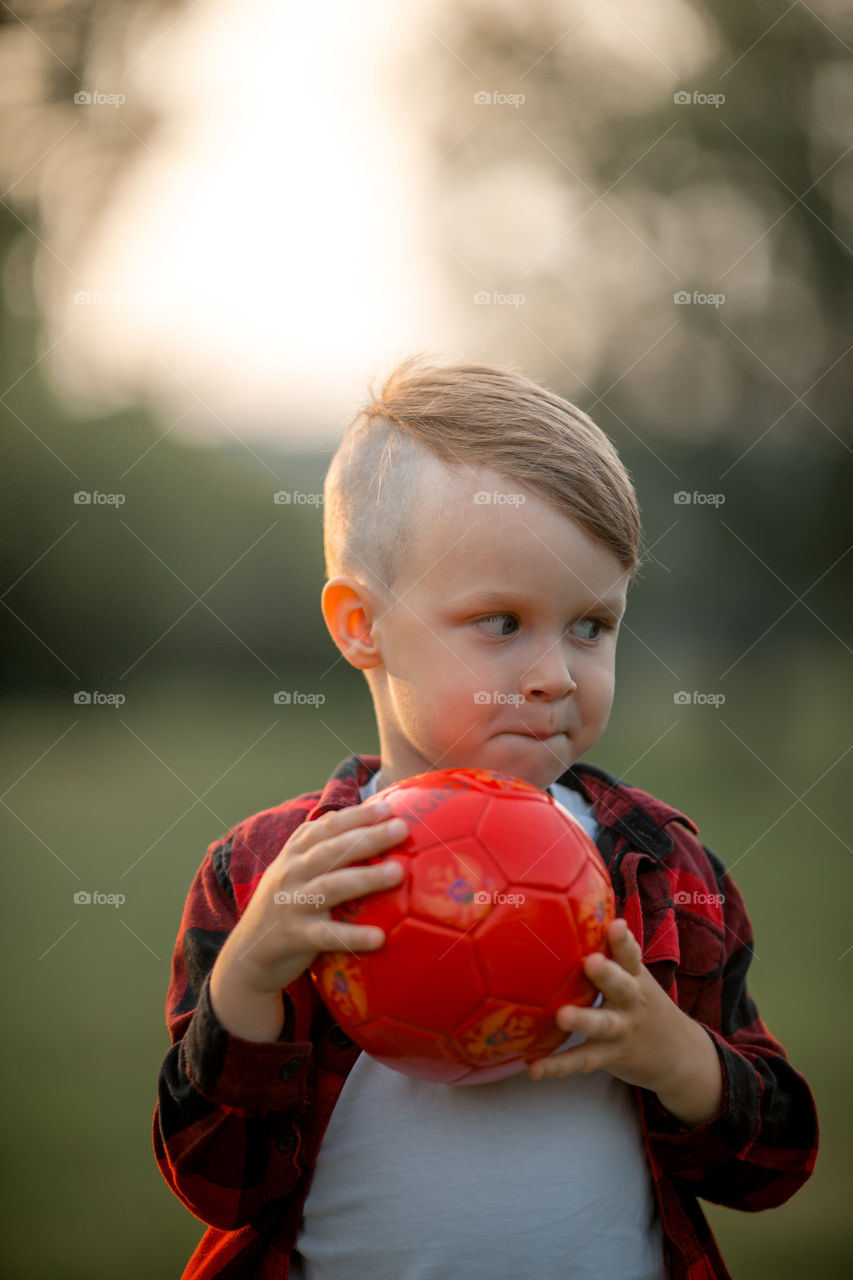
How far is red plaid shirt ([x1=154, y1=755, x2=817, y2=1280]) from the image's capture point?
1.58m

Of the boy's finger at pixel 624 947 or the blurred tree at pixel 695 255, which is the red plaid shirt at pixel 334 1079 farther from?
the blurred tree at pixel 695 255

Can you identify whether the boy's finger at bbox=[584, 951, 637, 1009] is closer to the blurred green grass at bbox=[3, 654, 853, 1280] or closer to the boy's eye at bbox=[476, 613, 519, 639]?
the boy's eye at bbox=[476, 613, 519, 639]

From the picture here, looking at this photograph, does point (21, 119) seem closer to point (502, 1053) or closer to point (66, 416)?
point (66, 416)

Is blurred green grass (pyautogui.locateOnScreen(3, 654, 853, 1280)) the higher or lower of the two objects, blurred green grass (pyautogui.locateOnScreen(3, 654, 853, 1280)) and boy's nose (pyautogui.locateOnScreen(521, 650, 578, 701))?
the lower

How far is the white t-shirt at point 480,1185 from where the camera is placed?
5.21ft

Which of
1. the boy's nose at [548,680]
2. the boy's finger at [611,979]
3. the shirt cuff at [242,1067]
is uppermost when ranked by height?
the boy's nose at [548,680]

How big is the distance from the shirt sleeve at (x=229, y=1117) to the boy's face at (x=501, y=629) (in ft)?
1.76

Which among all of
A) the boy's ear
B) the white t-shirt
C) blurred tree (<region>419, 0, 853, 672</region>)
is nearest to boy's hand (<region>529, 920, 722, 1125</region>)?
the white t-shirt

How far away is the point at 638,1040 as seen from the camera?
1479mm

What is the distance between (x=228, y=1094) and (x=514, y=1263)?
0.52m

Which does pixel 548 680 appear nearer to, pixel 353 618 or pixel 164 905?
pixel 353 618

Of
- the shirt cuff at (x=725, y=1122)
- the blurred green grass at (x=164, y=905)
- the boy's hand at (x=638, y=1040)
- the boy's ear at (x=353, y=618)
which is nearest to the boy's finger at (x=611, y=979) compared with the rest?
the boy's hand at (x=638, y=1040)

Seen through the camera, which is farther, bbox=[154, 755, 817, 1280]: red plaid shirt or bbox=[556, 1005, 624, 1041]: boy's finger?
bbox=[154, 755, 817, 1280]: red plaid shirt

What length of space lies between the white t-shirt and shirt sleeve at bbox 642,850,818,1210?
Result: 0.26ft
